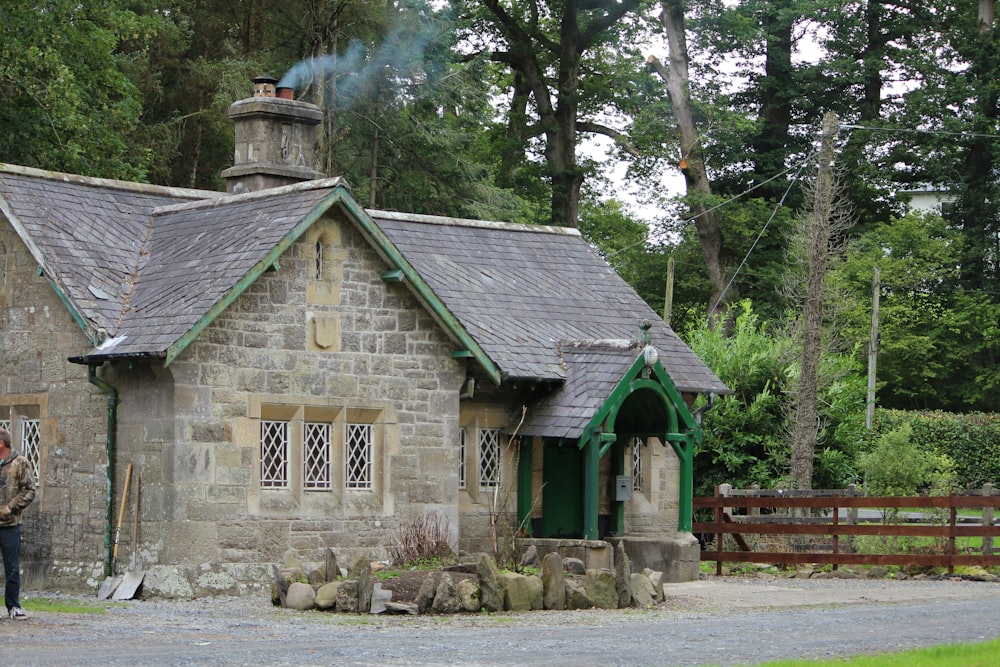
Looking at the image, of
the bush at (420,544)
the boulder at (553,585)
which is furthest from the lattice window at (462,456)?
the boulder at (553,585)

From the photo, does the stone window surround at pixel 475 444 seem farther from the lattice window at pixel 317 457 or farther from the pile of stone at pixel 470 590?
the pile of stone at pixel 470 590

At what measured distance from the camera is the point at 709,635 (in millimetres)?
14414

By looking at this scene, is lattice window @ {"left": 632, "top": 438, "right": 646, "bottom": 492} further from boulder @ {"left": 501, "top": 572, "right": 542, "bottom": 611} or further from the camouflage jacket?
the camouflage jacket

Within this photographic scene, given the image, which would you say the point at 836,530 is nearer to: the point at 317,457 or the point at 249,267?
the point at 317,457

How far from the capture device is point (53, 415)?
19109mm

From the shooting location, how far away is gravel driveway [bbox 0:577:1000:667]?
12211mm

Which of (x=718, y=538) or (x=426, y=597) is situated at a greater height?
(x=718, y=538)

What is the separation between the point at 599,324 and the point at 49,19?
11.2m

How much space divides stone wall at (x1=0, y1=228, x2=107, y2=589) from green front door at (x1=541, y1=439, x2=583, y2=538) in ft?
21.5

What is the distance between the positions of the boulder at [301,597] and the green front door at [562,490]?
645cm

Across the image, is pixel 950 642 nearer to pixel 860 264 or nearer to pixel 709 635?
pixel 709 635

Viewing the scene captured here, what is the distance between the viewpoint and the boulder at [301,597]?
53.7 feet

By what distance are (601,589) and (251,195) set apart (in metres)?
6.78

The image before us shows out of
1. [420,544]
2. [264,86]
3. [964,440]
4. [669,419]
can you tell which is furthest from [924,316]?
[420,544]
